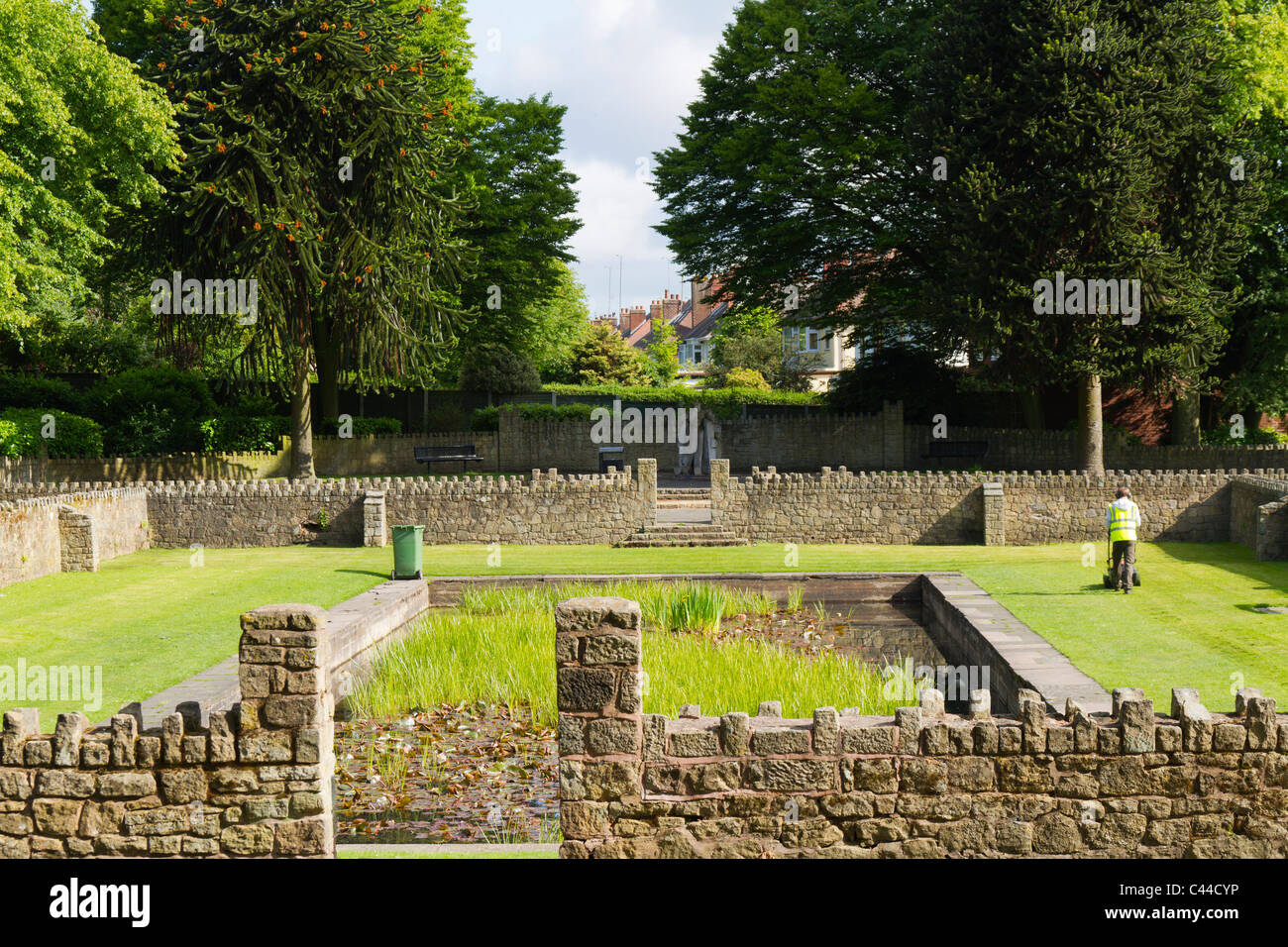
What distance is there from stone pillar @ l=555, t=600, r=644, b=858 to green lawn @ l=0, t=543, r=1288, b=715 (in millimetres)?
6236

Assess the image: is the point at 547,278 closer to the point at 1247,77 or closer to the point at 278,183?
the point at 278,183

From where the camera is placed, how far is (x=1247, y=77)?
27.2 meters

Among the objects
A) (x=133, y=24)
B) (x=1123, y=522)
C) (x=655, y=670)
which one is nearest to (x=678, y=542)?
(x=1123, y=522)

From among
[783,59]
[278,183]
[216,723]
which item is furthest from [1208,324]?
[216,723]

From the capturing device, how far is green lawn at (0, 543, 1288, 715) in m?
12.3

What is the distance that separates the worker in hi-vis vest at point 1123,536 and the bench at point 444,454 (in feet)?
61.8

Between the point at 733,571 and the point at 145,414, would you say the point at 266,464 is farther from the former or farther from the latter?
the point at 733,571

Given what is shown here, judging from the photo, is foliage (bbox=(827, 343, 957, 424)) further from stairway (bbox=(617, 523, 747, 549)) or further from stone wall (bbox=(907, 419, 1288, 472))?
stairway (bbox=(617, 523, 747, 549))

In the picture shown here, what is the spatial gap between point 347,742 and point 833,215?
25.8 meters

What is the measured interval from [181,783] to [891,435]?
3079 cm

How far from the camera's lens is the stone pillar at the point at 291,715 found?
22.2 feet

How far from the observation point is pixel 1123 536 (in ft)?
55.4

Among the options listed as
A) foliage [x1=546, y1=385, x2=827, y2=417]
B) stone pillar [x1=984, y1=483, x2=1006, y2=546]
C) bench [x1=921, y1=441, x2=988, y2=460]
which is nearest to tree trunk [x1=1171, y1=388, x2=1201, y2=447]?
bench [x1=921, y1=441, x2=988, y2=460]

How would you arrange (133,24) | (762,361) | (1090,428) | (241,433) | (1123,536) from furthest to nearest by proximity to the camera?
(762,361) < (133,24) < (241,433) < (1090,428) < (1123,536)
